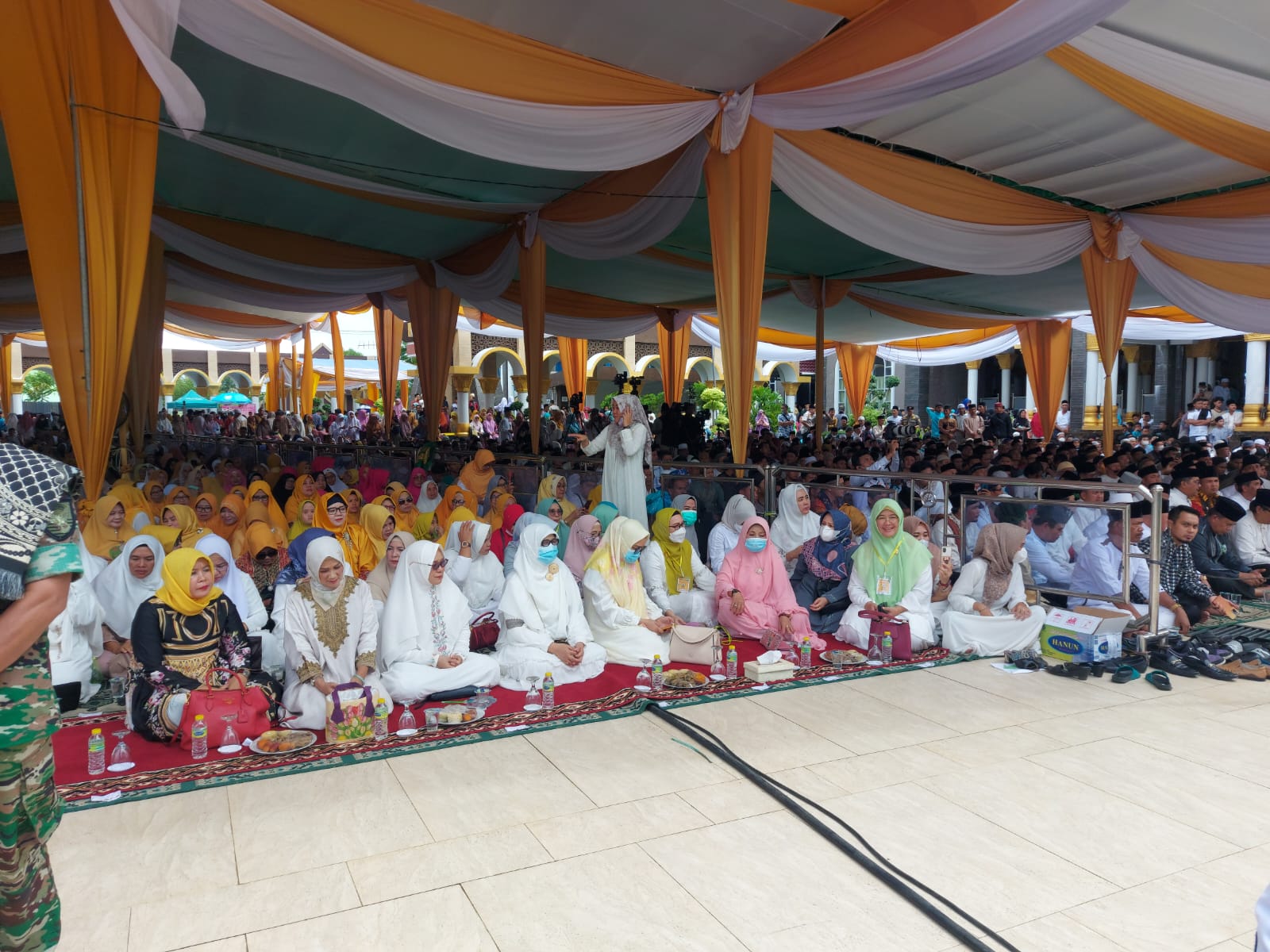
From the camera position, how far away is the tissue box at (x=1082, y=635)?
14.8 feet

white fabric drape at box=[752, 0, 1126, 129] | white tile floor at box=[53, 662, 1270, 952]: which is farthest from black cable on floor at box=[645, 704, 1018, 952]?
white fabric drape at box=[752, 0, 1126, 129]

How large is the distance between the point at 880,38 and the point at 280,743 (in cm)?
429

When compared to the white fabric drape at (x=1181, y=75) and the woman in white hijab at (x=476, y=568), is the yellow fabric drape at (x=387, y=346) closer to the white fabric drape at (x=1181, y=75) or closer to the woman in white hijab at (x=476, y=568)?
the woman in white hijab at (x=476, y=568)

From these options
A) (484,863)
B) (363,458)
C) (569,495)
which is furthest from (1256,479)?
(363,458)

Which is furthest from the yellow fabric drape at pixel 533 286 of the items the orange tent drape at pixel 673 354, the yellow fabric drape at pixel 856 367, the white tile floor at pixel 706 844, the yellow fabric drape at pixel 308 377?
the yellow fabric drape at pixel 308 377

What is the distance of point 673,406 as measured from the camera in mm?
11797

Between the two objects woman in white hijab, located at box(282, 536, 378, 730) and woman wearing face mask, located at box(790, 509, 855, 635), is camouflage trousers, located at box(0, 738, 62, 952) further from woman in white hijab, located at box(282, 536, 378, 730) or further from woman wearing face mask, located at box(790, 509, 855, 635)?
woman wearing face mask, located at box(790, 509, 855, 635)

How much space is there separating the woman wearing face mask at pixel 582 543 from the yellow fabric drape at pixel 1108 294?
213 inches

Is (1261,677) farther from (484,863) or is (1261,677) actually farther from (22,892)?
(22,892)

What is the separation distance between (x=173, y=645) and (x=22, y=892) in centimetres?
210

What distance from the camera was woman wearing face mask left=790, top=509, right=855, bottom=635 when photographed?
5.46 m

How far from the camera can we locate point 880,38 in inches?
177

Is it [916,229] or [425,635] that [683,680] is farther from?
[916,229]

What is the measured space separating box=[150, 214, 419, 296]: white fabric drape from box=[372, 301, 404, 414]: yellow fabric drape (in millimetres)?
2190
